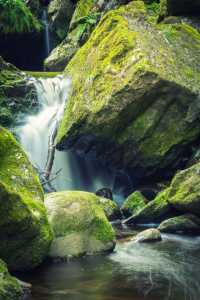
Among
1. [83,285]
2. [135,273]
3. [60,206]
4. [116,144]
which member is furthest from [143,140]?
[83,285]

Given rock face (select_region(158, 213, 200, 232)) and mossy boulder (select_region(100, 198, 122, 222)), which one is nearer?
rock face (select_region(158, 213, 200, 232))

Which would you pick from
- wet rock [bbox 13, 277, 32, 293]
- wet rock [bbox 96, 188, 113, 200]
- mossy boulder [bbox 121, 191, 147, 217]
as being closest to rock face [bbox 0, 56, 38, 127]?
wet rock [bbox 96, 188, 113, 200]

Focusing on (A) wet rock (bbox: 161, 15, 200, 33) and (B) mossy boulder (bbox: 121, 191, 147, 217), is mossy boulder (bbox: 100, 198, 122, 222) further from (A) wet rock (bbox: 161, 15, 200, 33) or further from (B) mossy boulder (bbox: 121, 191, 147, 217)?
(A) wet rock (bbox: 161, 15, 200, 33)

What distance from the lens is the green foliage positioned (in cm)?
1413

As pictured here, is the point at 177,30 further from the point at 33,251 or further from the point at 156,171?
the point at 33,251

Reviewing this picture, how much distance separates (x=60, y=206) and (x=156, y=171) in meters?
5.25

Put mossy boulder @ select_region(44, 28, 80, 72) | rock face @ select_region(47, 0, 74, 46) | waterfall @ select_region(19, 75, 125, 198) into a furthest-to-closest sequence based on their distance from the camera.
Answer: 1. rock face @ select_region(47, 0, 74, 46)
2. mossy boulder @ select_region(44, 28, 80, 72)
3. waterfall @ select_region(19, 75, 125, 198)

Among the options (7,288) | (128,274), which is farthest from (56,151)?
(7,288)

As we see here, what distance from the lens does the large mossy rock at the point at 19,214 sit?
9.00 ft

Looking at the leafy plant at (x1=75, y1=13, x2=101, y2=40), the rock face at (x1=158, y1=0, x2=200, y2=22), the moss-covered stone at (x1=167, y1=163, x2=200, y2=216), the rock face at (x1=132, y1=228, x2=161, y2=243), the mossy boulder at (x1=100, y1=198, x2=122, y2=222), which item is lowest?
the mossy boulder at (x1=100, y1=198, x2=122, y2=222)

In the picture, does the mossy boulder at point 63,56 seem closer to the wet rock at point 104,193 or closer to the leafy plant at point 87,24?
the leafy plant at point 87,24

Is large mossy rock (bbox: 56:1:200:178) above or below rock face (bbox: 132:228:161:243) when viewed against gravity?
above

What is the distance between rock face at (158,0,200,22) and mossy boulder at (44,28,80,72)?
6.53m

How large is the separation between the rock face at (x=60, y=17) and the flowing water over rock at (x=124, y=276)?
57.7 feet
